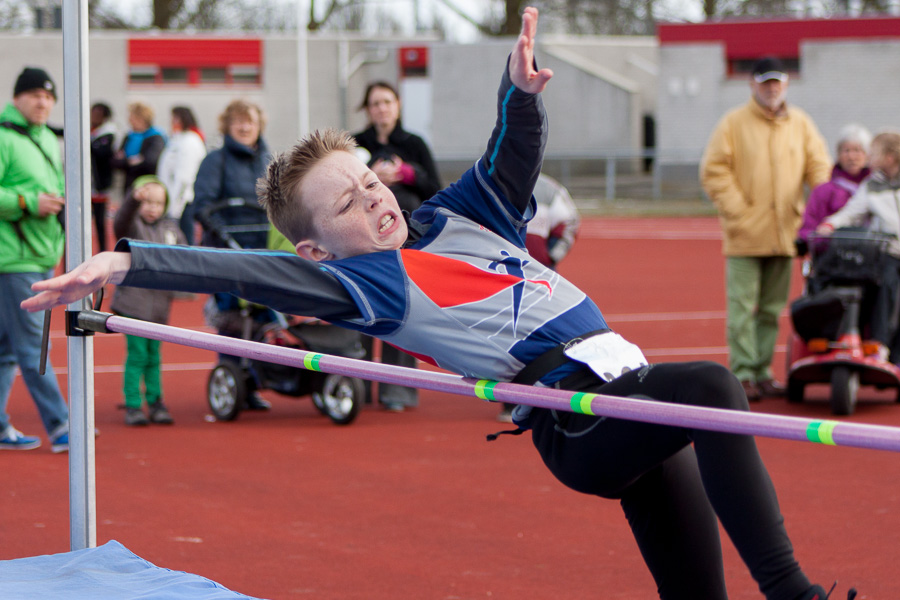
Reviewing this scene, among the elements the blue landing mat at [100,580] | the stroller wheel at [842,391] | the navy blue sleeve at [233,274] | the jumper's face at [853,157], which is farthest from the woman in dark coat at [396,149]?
the navy blue sleeve at [233,274]

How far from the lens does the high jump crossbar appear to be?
6.57 ft

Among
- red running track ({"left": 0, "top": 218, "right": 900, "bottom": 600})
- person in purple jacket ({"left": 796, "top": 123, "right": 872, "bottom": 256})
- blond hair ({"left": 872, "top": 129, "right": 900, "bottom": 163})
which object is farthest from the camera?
person in purple jacket ({"left": 796, "top": 123, "right": 872, "bottom": 256})

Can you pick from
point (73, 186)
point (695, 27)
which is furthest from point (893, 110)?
point (73, 186)

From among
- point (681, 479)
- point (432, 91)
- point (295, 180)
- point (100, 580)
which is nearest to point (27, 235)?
point (100, 580)

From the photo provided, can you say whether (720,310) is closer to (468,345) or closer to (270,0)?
(468,345)

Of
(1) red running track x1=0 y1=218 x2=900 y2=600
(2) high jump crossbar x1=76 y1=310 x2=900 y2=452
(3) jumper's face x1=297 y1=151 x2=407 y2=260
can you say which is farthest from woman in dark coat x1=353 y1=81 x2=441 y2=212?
(3) jumper's face x1=297 y1=151 x2=407 y2=260

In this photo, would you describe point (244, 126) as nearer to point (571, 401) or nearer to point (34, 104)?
point (34, 104)

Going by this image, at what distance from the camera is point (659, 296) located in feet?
44.7

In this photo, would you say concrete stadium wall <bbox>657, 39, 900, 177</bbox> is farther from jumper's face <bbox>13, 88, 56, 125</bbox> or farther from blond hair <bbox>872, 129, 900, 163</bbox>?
jumper's face <bbox>13, 88, 56, 125</bbox>

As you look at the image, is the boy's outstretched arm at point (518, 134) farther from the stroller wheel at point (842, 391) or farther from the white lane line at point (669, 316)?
the white lane line at point (669, 316)

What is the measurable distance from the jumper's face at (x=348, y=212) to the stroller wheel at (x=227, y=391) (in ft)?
15.0

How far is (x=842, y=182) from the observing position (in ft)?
26.6

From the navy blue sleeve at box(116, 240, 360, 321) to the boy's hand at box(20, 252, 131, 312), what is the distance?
3 cm

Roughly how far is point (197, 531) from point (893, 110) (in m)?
28.0
